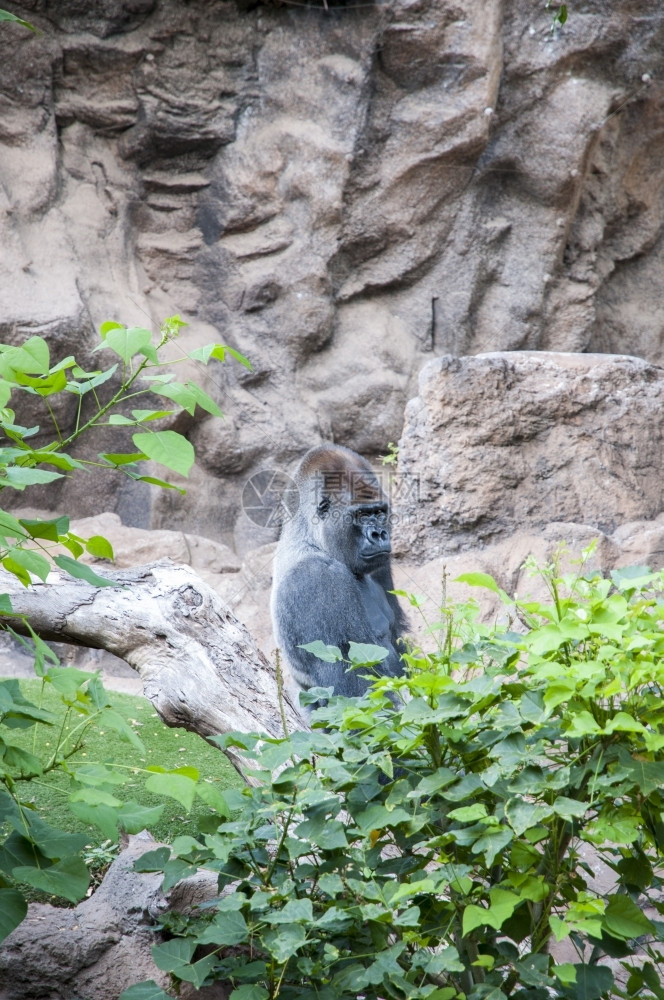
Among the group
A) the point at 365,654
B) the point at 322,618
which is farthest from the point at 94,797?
the point at 322,618

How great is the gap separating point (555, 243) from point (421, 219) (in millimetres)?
1007

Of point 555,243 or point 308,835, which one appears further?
point 555,243

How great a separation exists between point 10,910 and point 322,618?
1.82m

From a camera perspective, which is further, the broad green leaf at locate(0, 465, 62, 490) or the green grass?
the green grass

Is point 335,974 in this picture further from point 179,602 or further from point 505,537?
point 505,537

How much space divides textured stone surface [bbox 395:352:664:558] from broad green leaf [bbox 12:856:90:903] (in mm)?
3487

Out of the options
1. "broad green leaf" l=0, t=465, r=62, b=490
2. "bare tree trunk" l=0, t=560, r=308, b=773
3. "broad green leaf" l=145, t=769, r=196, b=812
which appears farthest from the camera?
"bare tree trunk" l=0, t=560, r=308, b=773

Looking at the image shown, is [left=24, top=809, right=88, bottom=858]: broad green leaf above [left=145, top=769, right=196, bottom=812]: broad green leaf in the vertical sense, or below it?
below

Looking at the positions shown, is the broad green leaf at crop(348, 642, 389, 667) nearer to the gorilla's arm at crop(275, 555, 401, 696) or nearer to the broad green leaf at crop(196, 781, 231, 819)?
the broad green leaf at crop(196, 781, 231, 819)

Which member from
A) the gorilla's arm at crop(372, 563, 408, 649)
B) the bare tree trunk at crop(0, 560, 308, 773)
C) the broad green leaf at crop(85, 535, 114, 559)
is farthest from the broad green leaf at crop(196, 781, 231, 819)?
the gorilla's arm at crop(372, 563, 408, 649)

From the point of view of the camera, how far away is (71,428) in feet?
19.6

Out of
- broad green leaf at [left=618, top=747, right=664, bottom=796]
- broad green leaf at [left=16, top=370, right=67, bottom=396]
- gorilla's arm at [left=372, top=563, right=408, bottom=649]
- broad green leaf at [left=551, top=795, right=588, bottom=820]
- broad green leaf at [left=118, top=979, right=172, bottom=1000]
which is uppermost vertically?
broad green leaf at [left=16, top=370, right=67, bottom=396]

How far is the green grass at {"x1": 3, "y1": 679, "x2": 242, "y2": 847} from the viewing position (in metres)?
2.75

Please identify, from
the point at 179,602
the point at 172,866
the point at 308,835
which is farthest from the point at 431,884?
the point at 179,602
